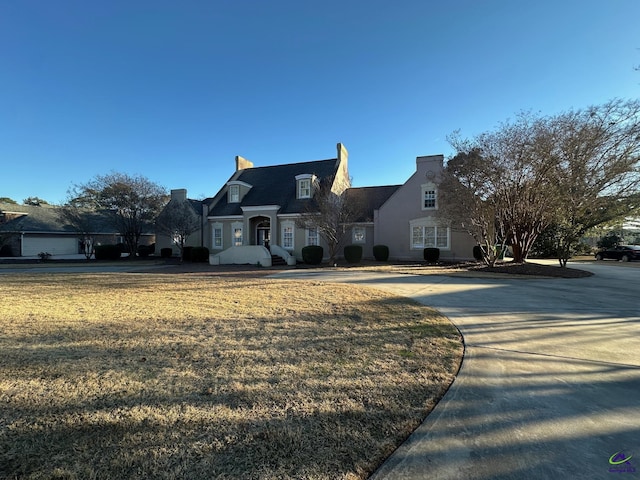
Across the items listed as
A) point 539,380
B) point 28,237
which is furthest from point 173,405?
point 28,237

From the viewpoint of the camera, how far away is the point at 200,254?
23.4 metres

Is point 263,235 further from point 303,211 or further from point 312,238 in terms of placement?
point 303,211

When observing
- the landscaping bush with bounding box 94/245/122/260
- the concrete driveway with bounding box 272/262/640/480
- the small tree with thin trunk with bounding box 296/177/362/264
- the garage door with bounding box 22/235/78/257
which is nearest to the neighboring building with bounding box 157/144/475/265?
the small tree with thin trunk with bounding box 296/177/362/264

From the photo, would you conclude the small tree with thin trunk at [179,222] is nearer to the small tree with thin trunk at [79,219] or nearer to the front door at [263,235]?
the front door at [263,235]

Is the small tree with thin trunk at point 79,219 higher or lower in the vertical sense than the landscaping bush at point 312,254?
higher

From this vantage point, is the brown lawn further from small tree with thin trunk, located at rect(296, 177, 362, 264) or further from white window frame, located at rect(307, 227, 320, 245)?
white window frame, located at rect(307, 227, 320, 245)

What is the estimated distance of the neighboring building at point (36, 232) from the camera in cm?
2891

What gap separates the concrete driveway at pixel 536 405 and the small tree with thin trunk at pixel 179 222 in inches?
854

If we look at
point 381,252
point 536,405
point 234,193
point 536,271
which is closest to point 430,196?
point 381,252

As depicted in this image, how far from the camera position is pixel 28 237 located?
97.7ft

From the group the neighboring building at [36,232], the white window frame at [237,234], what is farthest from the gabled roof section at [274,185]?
the neighboring building at [36,232]

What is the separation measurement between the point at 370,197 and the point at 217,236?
12.7 metres

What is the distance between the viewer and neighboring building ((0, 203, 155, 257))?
2891 cm

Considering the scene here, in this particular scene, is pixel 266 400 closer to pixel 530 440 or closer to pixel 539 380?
pixel 530 440
